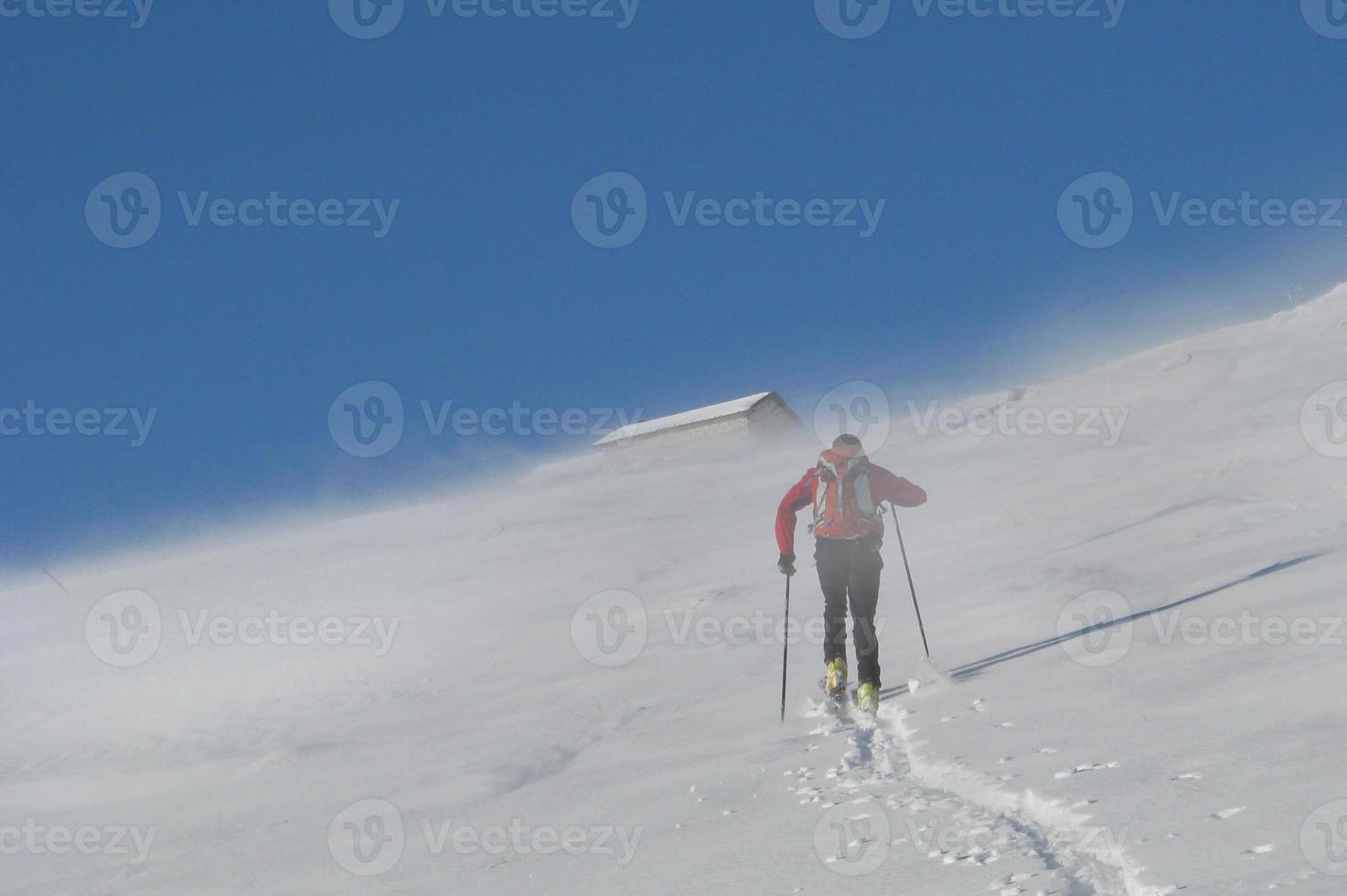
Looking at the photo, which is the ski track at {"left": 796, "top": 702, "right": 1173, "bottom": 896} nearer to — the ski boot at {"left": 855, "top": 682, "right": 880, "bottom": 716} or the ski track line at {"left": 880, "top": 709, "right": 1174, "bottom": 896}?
the ski track line at {"left": 880, "top": 709, "right": 1174, "bottom": 896}

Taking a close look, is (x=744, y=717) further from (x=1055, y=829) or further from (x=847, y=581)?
(x=1055, y=829)

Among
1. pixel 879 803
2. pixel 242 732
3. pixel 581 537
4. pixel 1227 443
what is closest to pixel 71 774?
pixel 242 732

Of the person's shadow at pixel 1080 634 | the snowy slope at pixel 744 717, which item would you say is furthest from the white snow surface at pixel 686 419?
the person's shadow at pixel 1080 634

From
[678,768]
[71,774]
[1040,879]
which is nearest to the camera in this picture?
[1040,879]

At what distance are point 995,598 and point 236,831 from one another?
7.63 m

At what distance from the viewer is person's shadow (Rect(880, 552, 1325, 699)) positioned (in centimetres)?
764

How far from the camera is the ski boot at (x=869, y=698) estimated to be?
708 centimetres

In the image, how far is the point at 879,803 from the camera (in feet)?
15.1

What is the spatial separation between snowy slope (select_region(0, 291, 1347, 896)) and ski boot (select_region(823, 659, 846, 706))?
209 millimetres

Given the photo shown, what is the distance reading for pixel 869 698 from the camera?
7.16m

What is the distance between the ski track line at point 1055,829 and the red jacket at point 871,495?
312 centimetres

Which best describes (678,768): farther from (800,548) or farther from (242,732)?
(800,548)

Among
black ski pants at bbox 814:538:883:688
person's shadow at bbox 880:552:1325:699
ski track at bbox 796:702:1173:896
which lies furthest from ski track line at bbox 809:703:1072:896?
person's shadow at bbox 880:552:1325:699

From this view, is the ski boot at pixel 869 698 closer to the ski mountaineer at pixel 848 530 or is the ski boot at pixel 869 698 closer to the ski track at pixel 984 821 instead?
the ski mountaineer at pixel 848 530
